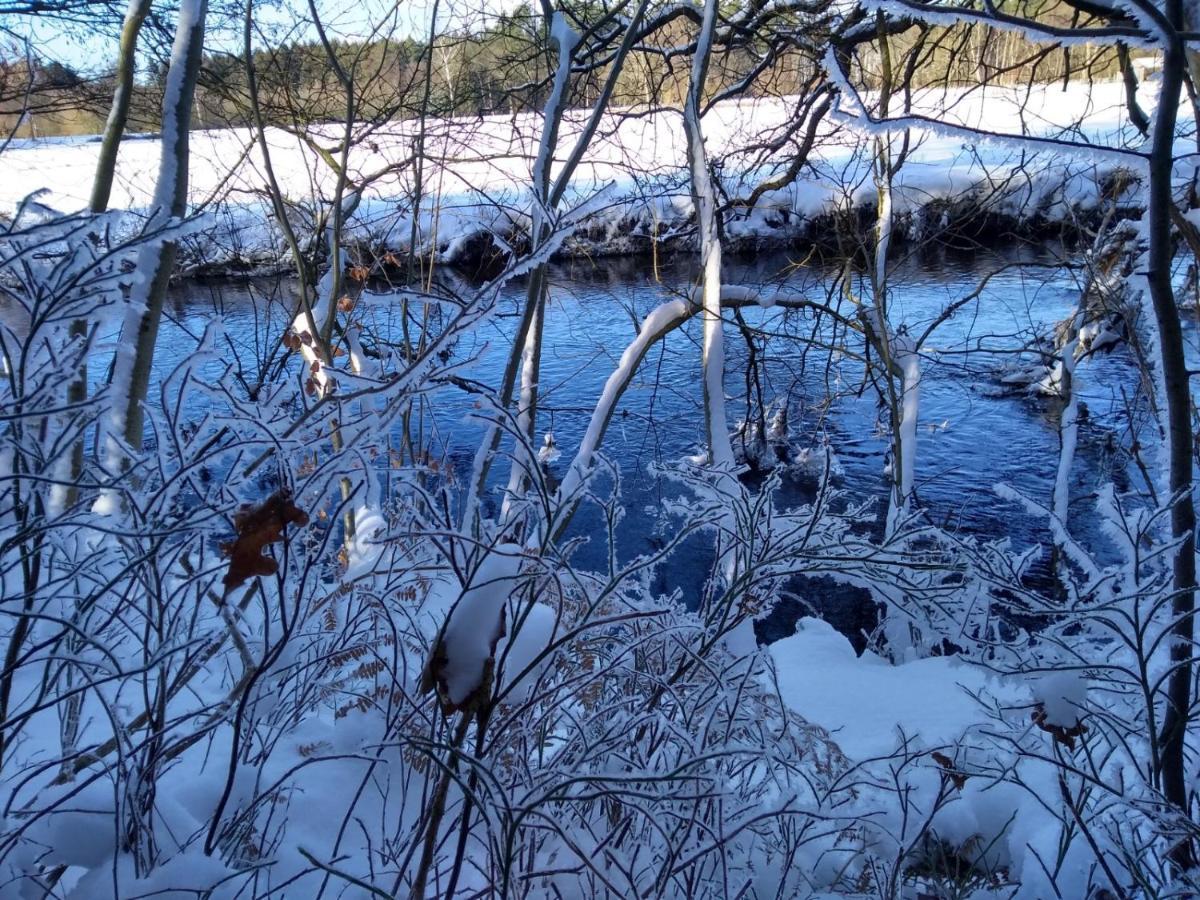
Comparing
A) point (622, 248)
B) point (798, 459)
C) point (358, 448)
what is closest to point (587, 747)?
point (358, 448)

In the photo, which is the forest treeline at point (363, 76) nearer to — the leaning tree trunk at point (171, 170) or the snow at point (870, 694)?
the leaning tree trunk at point (171, 170)

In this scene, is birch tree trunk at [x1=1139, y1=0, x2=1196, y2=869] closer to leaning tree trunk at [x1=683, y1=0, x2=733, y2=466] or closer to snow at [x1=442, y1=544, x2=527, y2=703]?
snow at [x1=442, y1=544, x2=527, y2=703]

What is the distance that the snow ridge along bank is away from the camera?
454cm

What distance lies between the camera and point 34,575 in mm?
1182

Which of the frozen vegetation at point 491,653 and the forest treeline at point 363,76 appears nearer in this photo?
the frozen vegetation at point 491,653

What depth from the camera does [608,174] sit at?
9602mm

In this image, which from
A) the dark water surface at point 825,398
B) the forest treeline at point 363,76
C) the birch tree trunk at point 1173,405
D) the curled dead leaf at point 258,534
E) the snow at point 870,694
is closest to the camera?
the curled dead leaf at point 258,534

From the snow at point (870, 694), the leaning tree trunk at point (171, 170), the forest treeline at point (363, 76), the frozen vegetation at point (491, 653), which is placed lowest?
the snow at point (870, 694)

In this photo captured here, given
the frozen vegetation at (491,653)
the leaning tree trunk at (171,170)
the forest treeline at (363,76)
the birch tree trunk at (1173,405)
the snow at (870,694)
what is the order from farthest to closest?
the forest treeline at (363,76) < the snow at (870,694) < the leaning tree trunk at (171,170) < the birch tree trunk at (1173,405) < the frozen vegetation at (491,653)

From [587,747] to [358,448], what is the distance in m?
0.58

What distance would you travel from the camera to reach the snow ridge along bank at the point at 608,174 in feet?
14.9

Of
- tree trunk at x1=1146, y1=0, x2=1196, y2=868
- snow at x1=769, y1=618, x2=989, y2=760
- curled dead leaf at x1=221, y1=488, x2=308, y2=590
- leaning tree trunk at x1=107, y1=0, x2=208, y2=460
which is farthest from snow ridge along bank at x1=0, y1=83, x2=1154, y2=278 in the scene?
snow at x1=769, y1=618, x2=989, y2=760

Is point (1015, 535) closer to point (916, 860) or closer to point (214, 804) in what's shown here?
point (916, 860)

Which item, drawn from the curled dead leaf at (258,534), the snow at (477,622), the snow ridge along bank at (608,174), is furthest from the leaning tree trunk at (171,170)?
the snow at (477,622)
